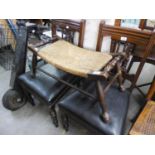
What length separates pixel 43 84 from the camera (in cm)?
111

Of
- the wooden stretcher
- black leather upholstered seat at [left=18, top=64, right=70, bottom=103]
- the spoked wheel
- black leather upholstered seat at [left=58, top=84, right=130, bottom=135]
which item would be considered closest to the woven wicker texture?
black leather upholstered seat at [left=58, top=84, right=130, bottom=135]

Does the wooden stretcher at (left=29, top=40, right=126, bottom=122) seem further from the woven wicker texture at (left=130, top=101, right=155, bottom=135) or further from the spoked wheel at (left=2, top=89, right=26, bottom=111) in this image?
the spoked wheel at (left=2, top=89, right=26, bottom=111)

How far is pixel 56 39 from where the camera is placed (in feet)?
4.44

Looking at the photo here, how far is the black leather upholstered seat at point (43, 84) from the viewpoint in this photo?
1.06 meters

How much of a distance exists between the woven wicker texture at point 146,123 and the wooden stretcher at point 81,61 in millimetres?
280

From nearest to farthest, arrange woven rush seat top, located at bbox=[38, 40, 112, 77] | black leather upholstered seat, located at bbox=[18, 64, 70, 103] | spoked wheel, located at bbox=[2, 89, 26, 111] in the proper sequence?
woven rush seat top, located at bbox=[38, 40, 112, 77] < black leather upholstered seat, located at bbox=[18, 64, 70, 103] < spoked wheel, located at bbox=[2, 89, 26, 111]

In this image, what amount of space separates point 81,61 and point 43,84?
36 centimetres

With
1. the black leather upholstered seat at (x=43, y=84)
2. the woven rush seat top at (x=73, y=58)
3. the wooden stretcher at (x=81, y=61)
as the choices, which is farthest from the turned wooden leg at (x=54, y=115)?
the woven rush seat top at (x=73, y=58)

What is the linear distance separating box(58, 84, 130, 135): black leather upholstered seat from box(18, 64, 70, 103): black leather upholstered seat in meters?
0.14

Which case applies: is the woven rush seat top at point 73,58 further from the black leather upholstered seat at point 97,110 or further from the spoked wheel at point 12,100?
the spoked wheel at point 12,100

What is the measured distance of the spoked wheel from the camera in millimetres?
1322

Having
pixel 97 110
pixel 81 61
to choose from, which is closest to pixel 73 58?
pixel 81 61

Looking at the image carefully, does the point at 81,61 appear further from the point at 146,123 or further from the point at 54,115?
the point at 146,123
